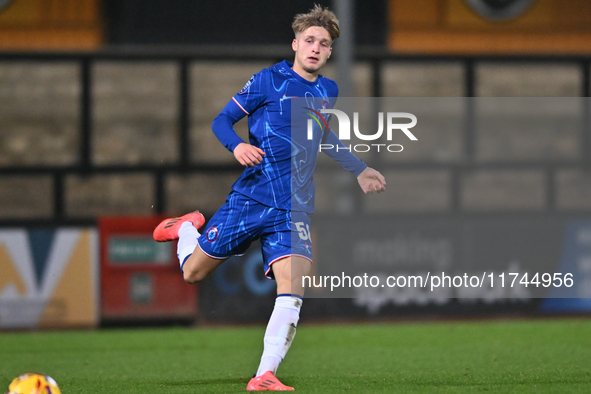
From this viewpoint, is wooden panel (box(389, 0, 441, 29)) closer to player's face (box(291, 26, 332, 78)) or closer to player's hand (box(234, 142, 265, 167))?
player's face (box(291, 26, 332, 78))

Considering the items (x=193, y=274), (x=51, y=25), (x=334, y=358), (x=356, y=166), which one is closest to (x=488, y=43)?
(x=51, y=25)

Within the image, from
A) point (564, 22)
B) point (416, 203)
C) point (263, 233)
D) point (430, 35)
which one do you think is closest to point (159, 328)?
point (416, 203)

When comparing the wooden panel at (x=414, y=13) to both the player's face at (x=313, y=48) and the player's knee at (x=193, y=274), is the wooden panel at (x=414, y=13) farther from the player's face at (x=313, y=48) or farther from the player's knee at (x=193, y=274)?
the player's knee at (x=193, y=274)

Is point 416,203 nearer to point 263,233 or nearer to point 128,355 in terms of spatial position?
point 128,355

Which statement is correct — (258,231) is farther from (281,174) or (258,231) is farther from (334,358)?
(334,358)

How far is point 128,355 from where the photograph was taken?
677 centimetres

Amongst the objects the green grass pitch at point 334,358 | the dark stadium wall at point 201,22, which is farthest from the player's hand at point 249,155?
the dark stadium wall at point 201,22

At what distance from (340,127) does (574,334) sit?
3.46 metres

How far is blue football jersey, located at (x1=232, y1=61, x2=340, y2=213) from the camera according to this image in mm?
4695

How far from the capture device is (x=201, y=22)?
11562 millimetres

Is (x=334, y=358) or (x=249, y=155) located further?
(x=334, y=358)

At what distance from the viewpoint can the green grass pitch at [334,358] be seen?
4.86 metres

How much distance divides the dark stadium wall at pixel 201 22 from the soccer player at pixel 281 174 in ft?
22.6

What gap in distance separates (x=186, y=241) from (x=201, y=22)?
22.3 feet
